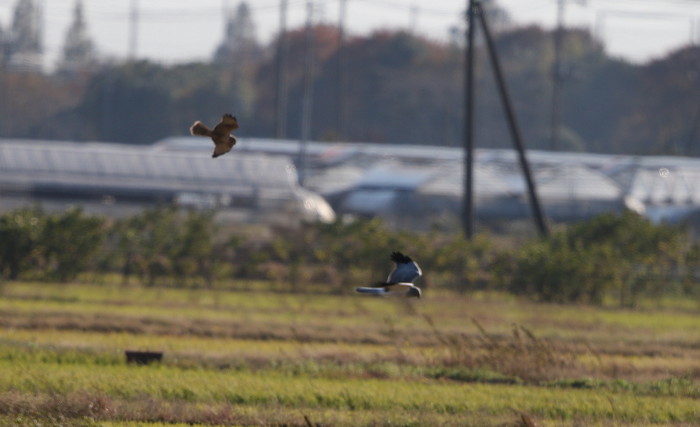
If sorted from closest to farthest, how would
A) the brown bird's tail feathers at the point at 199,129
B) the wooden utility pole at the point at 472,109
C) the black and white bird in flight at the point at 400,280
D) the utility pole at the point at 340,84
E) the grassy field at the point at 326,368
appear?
the brown bird's tail feathers at the point at 199,129
the black and white bird in flight at the point at 400,280
the grassy field at the point at 326,368
the wooden utility pole at the point at 472,109
the utility pole at the point at 340,84

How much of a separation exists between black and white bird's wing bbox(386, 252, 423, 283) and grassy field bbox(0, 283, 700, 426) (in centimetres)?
285

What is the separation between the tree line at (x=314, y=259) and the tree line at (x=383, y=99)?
53.1 metres

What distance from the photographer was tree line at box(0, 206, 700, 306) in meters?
33.0

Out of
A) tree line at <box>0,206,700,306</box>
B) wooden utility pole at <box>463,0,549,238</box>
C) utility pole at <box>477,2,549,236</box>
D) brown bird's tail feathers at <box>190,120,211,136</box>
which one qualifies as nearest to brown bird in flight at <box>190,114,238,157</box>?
brown bird's tail feathers at <box>190,120,211,136</box>

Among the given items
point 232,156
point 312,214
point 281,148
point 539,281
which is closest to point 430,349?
point 539,281

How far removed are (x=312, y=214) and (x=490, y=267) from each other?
18.9 m

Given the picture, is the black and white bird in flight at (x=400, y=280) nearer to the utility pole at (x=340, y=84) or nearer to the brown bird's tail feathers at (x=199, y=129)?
the brown bird's tail feathers at (x=199, y=129)

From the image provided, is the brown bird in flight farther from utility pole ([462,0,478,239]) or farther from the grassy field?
utility pole ([462,0,478,239])

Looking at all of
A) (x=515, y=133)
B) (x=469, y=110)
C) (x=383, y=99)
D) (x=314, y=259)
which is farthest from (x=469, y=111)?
(x=383, y=99)

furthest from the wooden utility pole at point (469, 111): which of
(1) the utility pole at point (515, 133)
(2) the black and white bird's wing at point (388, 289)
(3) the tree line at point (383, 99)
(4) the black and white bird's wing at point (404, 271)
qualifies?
(3) the tree line at point (383, 99)

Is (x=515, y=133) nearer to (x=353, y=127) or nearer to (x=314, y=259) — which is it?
(x=314, y=259)

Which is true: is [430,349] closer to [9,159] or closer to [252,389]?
[252,389]

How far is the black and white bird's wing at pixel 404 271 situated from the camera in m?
9.51

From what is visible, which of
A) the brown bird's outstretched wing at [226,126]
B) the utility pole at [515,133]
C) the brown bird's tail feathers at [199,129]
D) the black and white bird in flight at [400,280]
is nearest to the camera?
the brown bird's tail feathers at [199,129]
